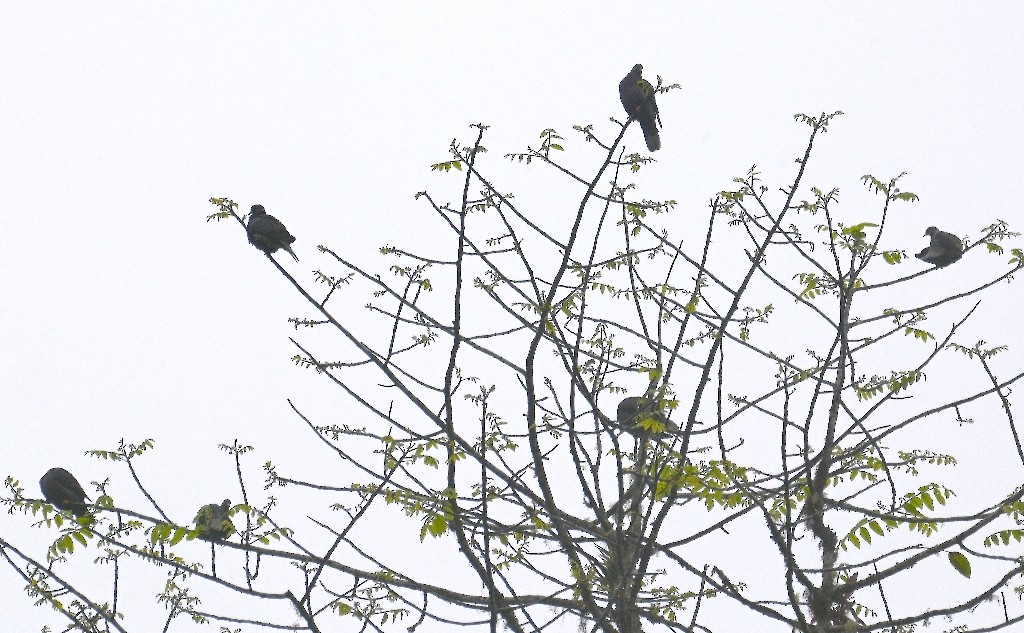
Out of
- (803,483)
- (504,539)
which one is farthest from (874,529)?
(504,539)

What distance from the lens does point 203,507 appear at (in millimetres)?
4273

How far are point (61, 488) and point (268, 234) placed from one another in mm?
2184

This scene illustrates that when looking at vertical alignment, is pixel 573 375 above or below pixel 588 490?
above

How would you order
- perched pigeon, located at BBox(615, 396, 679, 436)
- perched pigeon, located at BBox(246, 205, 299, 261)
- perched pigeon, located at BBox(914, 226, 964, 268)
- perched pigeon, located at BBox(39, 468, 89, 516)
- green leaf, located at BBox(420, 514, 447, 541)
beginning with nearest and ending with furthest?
1. green leaf, located at BBox(420, 514, 447, 541)
2. perched pigeon, located at BBox(615, 396, 679, 436)
3. perched pigeon, located at BBox(246, 205, 299, 261)
4. perched pigeon, located at BBox(39, 468, 89, 516)
5. perched pigeon, located at BBox(914, 226, 964, 268)

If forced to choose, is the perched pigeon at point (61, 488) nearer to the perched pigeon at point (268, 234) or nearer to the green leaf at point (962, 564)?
the perched pigeon at point (268, 234)

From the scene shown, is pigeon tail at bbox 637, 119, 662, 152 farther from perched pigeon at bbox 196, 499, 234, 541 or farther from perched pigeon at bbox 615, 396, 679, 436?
perched pigeon at bbox 196, 499, 234, 541

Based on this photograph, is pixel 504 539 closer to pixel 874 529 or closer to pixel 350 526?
pixel 350 526

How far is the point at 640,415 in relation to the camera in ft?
15.1

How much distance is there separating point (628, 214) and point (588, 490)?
1.80 m

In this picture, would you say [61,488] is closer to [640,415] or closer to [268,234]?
[268,234]

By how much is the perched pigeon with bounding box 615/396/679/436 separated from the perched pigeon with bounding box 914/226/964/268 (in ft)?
8.65

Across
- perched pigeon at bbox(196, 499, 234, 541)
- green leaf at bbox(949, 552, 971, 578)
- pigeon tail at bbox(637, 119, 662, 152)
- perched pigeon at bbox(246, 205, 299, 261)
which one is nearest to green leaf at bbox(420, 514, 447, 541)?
perched pigeon at bbox(196, 499, 234, 541)

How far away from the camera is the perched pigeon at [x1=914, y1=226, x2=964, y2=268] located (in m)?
6.59

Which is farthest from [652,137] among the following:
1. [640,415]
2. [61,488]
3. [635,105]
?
[61,488]
